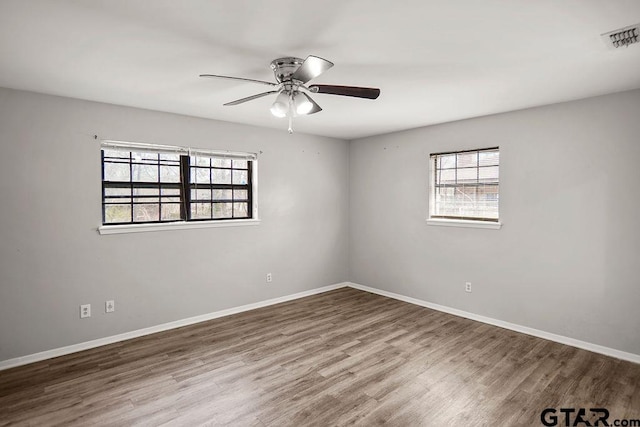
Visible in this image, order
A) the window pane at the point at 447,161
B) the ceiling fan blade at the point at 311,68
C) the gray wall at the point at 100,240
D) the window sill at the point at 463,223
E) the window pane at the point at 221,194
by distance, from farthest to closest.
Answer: the window pane at the point at 447,161 → the window pane at the point at 221,194 → the window sill at the point at 463,223 → the gray wall at the point at 100,240 → the ceiling fan blade at the point at 311,68

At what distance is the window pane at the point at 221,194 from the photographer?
14.5ft

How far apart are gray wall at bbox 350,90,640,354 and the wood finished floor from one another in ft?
1.28

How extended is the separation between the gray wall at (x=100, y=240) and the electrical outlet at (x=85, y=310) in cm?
4

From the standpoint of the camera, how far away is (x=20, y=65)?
8.36ft

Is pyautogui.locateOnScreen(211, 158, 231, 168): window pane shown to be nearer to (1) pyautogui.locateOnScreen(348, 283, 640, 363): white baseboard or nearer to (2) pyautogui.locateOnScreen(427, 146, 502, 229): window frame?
(2) pyautogui.locateOnScreen(427, 146, 502, 229): window frame

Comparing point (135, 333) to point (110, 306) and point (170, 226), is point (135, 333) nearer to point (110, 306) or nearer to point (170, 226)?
point (110, 306)

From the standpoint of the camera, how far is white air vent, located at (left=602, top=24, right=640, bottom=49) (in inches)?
79.5

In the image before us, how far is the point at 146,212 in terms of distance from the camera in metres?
3.92

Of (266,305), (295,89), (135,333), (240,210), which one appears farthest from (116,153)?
(266,305)

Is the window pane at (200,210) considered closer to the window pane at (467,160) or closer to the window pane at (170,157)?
the window pane at (170,157)

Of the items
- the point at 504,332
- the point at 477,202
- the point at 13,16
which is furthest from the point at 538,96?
the point at 13,16

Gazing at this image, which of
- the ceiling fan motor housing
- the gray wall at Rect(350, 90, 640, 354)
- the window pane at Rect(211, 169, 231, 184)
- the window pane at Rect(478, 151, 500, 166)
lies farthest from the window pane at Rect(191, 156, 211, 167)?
the window pane at Rect(478, 151, 500, 166)
